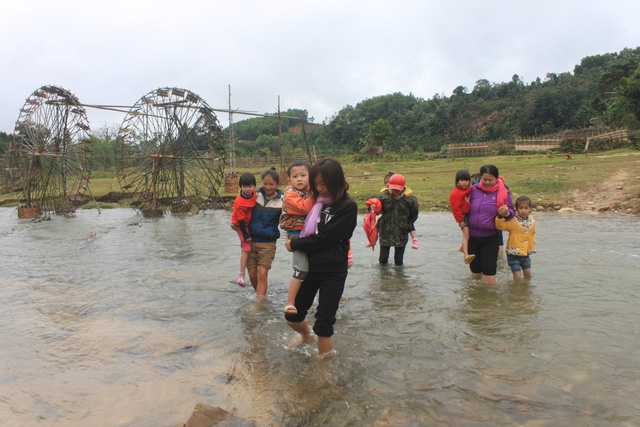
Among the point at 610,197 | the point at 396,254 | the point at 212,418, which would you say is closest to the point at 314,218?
the point at 212,418

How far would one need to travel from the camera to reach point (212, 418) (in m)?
2.88

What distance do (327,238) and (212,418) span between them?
149cm

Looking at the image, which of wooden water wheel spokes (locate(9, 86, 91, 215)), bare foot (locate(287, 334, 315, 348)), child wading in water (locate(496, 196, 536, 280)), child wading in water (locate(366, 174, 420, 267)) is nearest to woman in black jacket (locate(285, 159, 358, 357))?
bare foot (locate(287, 334, 315, 348))

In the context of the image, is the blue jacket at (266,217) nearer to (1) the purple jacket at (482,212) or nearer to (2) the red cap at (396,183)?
(2) the red cap at (396,183)

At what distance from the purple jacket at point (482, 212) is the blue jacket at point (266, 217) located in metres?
2.44

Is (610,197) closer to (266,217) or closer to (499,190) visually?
(499,190)

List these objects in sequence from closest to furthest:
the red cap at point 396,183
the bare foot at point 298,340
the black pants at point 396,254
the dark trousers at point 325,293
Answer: the dark trousers at point 325,293 → the bare foot at point 298,340 → the red cap at point 396,183 → the black pants at point 396,254

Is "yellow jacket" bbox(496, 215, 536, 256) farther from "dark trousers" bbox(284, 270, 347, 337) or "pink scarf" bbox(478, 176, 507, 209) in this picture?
"dark trousers" bbox(284, 270, 347, 337)

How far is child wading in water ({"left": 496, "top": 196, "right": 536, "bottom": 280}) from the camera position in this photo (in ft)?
19.2

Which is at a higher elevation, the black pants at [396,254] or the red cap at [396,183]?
the red cap at [396,183]

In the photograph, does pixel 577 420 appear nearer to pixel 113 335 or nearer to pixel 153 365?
pixel 153 365

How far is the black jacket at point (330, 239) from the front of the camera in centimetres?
351

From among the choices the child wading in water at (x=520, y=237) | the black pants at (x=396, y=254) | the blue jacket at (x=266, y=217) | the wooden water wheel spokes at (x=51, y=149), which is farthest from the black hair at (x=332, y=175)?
the wooden water wheel spokes at (x=51, y=149)

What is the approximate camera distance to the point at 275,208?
539 cm
